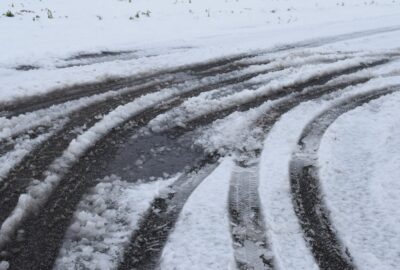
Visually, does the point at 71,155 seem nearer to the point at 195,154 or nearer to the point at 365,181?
the point at 195,154

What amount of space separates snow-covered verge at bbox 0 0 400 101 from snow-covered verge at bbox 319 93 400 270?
4013 mm

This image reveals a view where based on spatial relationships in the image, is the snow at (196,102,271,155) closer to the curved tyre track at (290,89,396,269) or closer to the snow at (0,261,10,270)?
the curved tyre track at (290,89,396,269)

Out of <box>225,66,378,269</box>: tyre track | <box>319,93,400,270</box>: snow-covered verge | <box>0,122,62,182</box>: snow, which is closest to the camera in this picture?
<box>225,66,378,269</box>: tyre track

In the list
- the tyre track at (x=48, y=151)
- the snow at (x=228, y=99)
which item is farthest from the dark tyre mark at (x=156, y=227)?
the snow at (x=228, y=99)

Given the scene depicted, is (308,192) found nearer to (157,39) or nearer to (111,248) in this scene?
(111,248)

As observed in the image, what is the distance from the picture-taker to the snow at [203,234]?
3.73 meters

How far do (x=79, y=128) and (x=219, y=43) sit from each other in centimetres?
615

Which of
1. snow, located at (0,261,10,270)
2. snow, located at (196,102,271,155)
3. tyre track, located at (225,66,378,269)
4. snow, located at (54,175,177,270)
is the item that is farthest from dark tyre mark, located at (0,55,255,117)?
snow, located at (0,261,10,270)

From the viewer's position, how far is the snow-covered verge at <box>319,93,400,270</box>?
406 cm

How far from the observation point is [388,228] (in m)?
4.32

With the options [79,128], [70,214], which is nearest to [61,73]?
[79,128]

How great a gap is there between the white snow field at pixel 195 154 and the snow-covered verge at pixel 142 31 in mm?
79

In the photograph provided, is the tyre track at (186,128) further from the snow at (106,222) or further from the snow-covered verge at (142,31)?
the snow-covered verge at (142,31)

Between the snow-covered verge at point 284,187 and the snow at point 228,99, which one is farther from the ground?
the snow at point 228,99
